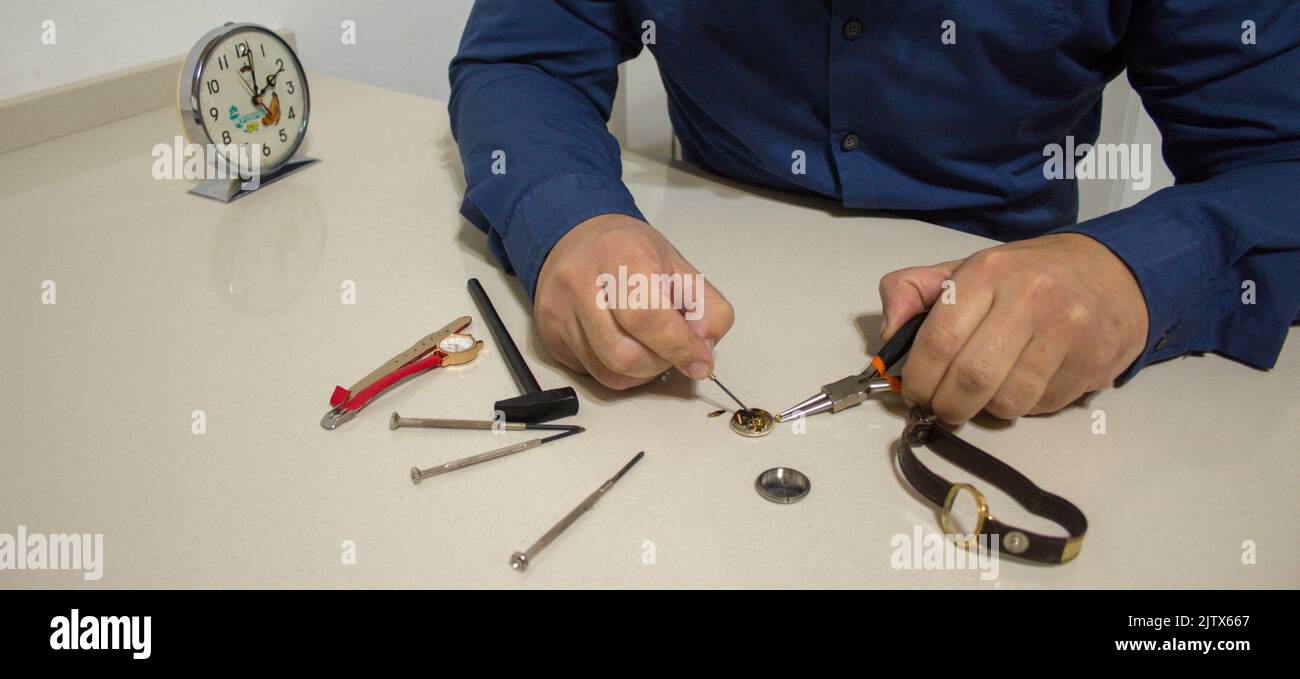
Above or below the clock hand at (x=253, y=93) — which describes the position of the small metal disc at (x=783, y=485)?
below

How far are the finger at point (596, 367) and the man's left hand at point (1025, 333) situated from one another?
21cm

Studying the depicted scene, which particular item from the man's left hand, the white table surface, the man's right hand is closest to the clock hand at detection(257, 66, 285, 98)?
the white table surface

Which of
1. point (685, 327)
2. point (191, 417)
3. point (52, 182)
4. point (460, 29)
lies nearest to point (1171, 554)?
point (685, 327)

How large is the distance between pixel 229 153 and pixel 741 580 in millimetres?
864

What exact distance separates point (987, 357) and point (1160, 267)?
182 millimetres

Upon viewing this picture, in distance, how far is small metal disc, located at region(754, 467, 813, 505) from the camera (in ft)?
2.03

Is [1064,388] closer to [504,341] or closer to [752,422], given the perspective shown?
[752,422]

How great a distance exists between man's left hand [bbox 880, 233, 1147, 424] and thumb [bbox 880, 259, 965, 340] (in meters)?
0.03

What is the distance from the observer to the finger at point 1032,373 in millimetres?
652

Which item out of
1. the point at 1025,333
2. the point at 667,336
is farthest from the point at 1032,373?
the point at 667,336

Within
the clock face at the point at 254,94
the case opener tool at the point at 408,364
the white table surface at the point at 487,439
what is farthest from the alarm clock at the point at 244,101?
the case opener tool at the point at 408,364

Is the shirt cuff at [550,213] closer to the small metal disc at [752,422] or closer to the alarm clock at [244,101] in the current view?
the small metal disc at [752,422]

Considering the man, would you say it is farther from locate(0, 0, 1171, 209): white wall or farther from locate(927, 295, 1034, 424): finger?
locate(0, 0, 1171, 209): white wall

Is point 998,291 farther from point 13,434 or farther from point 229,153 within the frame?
point 229,153
